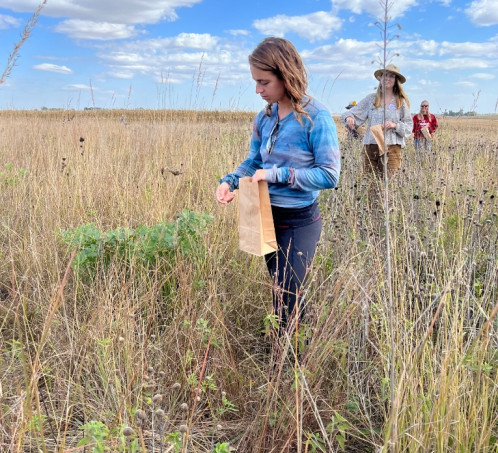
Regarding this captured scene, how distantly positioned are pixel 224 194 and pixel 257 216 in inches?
12.1

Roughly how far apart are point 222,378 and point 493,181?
159 inches

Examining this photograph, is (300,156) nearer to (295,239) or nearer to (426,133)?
(295,239)

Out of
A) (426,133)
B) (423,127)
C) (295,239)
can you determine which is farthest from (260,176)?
(423,127)

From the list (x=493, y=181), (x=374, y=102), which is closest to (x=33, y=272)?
(x=374, y=102)

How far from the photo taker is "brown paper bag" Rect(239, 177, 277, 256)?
76.6 inches

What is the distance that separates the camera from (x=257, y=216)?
1952 millimetres

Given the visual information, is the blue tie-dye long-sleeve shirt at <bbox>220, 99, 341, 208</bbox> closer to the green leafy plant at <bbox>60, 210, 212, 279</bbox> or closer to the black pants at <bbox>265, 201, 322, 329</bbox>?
the black pants at <bbox>265, 201, 322, 329</bbox>

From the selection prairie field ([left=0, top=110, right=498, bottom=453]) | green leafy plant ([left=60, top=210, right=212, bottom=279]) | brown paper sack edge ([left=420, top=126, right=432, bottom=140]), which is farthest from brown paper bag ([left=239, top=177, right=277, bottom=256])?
brown paper sack edge ([left=420, top=126, right=432, bottom=140])

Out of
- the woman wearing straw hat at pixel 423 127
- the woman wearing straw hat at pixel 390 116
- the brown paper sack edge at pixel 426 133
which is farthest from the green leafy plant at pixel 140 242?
the brown paper sack edge at pixel 426 133

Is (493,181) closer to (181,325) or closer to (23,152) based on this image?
(181,325)

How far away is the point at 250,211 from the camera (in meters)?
1.99

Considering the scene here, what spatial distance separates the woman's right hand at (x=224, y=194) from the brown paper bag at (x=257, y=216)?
16cm

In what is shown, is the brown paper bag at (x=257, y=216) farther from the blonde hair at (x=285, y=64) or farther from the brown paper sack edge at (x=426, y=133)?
the brown paper sack edge at (x=426, y=133)

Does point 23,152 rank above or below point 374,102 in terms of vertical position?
below
